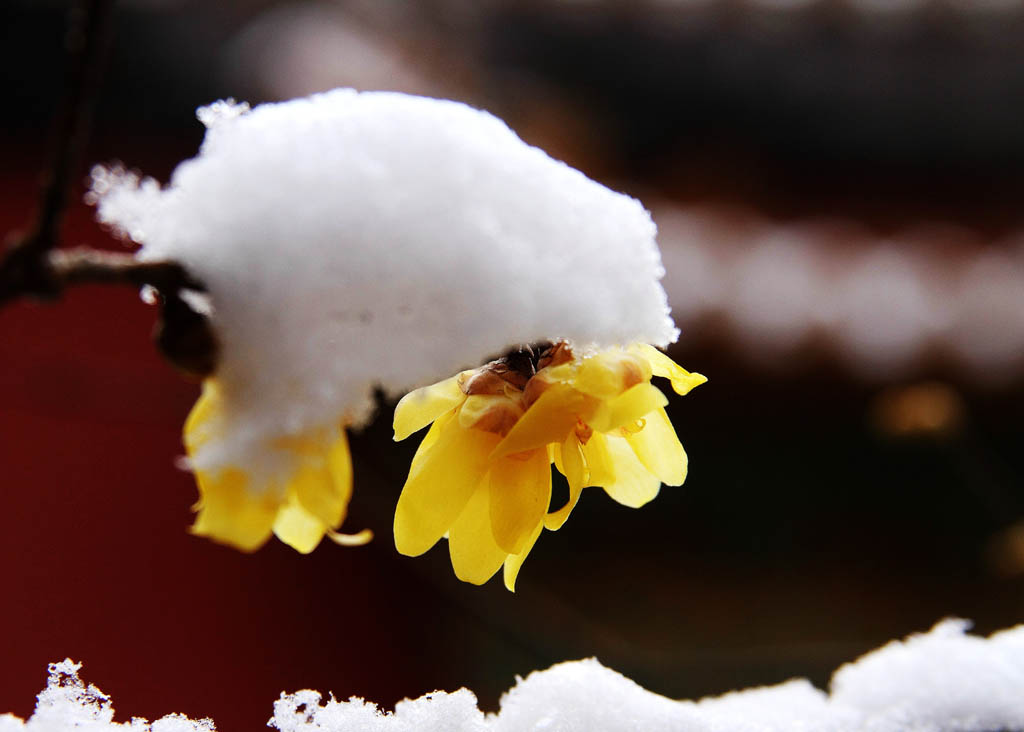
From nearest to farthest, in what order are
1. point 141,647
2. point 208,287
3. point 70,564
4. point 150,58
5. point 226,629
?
point 208,287 → point 141,647 → point 70,564 → point 226,629 → point 150,58

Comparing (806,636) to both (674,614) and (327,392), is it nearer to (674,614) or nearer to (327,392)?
(674,614)

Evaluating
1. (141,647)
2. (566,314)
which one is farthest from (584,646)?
(566,314)

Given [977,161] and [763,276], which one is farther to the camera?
[977,161]

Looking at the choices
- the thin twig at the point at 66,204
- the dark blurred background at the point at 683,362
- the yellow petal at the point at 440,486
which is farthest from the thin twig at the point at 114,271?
the dark blurred background at the point at 683,362

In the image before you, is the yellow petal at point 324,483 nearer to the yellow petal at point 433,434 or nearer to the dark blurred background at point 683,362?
the yellow petal at point 433,434

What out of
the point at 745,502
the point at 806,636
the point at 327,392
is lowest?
the point at 327,392
